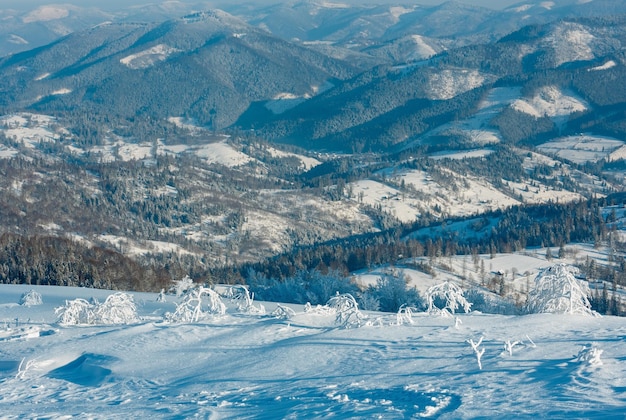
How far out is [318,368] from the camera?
25359 millimetres

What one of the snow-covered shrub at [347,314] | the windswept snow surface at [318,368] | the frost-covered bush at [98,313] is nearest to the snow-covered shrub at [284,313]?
the windswept snow surface at [318,368]

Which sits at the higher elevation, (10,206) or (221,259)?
(10,206)

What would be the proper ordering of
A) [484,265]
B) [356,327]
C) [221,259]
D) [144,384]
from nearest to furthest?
[144,384], [356,327], [484,265], [221,259]

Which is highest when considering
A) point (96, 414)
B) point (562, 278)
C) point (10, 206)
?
point (10, 206)

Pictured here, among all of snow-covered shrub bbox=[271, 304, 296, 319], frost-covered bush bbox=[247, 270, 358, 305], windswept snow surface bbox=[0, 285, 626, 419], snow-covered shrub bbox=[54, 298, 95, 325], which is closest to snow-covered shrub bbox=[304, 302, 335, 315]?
windswept snow surface bbox=[0, 285, 626, 419]

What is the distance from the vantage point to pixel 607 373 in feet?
69.5

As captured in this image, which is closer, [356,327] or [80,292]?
[356,327]

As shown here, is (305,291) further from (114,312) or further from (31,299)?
(114,312)

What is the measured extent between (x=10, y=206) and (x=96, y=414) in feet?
553

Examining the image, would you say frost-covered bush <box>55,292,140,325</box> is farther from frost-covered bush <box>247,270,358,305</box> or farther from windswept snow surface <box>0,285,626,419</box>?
frost-covered bush <box>247,270,358,305</box>

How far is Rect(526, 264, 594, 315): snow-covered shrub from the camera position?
31.4 metres

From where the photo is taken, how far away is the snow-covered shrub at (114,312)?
36281mm

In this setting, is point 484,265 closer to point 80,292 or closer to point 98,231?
point 80,292

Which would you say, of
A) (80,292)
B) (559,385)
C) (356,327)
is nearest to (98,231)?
(80,292)
